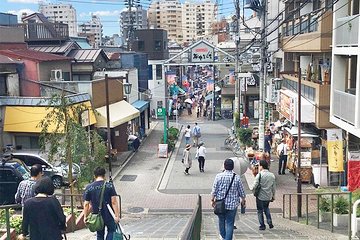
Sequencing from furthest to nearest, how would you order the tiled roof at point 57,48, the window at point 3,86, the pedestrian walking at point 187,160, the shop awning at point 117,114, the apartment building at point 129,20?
the apartment building at point 129,20 → the tiled roof at point 57,48 → the shop awning at point 117,114 → the window at point 3,86 → the pedestrian walking at point 187,160

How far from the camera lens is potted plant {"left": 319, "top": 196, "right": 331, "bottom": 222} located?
40.5ft

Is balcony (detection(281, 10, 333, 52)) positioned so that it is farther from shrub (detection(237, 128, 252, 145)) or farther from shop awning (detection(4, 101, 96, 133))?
shop awning (detection(4, 101, 96, 133))

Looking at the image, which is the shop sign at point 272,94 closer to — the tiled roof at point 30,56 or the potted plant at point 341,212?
the tiled roof at point 30,56

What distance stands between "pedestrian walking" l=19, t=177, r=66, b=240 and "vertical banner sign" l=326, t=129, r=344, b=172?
12.8 meters

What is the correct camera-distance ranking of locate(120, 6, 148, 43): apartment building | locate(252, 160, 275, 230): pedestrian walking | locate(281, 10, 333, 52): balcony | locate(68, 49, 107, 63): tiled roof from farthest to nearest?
locate(120, 6, 148, 43): apartment building, locate(68, 49, 107, 63): tiled roof, locate(281, 10, 333, 52): balcony, locate(252, 160, 275, 230): pedestrian walking

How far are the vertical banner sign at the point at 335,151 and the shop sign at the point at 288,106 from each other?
3325 millimetres

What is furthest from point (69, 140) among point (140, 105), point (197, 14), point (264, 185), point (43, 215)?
point (197, 14)

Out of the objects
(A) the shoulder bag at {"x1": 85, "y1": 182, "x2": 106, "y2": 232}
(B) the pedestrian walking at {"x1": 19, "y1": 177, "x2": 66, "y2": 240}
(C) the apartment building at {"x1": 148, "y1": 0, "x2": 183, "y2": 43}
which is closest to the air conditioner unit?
(A) the shoulder bag at {"x1": 85, "y1": 182, "x2": 106, "y2": 232}

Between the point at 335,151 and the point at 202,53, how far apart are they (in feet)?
44.9

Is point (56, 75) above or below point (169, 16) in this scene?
below

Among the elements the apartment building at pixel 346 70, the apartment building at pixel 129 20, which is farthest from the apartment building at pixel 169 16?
the apartment building at pixel 346 70

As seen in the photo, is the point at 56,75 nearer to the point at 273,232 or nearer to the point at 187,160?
the point at 187,160

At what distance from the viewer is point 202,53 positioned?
94.7 ft

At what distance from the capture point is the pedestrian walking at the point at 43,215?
19.0 ft
